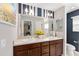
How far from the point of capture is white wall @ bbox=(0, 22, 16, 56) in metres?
1.33

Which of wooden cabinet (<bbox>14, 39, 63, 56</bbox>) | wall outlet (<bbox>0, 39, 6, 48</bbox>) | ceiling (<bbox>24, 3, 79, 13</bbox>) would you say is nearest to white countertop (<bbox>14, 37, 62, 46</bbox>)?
wooden cabinet (<bbox>14, 39, 63, 56</bbox>)

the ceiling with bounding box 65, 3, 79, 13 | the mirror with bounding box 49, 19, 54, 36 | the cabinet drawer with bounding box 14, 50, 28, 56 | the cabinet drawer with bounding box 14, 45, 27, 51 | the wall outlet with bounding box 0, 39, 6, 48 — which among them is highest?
the ceiling with bounding box 65, 3, 79, 13

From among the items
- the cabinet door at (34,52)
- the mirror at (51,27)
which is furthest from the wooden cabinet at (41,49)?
the mirror at (51,27)

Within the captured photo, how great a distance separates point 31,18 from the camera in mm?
1721

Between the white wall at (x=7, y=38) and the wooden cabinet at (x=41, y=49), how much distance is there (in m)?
0.09

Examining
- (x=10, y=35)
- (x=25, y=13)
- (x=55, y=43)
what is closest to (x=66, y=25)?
(x=55, y=43)

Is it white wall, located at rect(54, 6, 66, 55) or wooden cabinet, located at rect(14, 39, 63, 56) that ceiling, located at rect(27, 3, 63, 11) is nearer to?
white wall, located at rect(54, 6, 66, 55)

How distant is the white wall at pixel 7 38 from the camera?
133cm

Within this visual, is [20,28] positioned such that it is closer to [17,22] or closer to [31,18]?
[17,22]

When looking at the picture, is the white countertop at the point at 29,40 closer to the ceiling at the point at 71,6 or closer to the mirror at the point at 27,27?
the mirror at the point at 27,27

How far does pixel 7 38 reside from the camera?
1.40 meters

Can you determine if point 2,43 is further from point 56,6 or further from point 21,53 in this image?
point 56,6

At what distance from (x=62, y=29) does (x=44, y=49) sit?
396mm

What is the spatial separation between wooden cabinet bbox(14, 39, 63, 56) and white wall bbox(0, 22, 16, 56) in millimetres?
88
